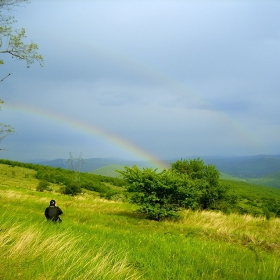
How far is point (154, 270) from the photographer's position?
5418mm

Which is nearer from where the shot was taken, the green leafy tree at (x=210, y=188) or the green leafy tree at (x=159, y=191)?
the green leafy tree at (x=159, y=191)

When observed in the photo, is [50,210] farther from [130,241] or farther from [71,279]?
[71,279]

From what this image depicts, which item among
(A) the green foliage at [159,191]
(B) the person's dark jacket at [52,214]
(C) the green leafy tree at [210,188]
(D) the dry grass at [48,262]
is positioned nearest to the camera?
(D) the dry grass at [48,262]

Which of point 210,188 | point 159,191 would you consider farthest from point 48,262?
point 210,188

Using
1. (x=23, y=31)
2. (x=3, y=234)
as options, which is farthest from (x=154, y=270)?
(x=23, y=31)

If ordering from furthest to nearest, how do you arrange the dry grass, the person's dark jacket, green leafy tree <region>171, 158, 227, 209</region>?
1. green leafy tree <region>171, 158, 227, 209</region>
2. the person's dark jacket
3. the dry grass

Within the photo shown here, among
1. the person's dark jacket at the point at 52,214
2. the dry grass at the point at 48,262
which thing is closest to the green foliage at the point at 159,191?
the person's dark jacket at the point at 52,214

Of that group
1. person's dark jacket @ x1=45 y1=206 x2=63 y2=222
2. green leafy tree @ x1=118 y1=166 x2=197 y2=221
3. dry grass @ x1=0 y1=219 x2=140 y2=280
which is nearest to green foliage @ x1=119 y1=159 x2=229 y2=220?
green leafy tree @ x1=118 y1=166 x2=197 y2=221

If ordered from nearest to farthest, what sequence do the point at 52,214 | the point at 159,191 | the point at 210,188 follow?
the point at 52,214
the point at 159,191
the point at 210,188

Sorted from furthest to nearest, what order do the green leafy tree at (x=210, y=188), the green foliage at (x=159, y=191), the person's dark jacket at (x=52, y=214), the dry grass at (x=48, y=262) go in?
the green leafy tree at (x=210, y=188), the green foliage at (x=159, y=191), the person's dark jacket at (x=52, y=214), the dry grass at (x=48, y=262)

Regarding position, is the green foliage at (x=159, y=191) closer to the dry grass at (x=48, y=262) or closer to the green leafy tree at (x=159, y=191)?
the green leafy tree at (x=159, y=191)

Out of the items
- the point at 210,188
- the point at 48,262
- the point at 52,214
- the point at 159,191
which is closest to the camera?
the point at 48,262

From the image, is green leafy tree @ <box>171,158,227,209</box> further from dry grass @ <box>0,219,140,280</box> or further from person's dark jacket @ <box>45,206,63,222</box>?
dry grass @ <box>0,219,140,280</box>

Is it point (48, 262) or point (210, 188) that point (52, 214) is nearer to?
point (48, 262)
